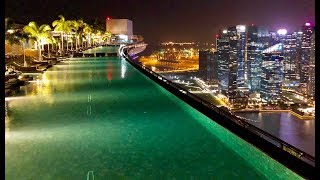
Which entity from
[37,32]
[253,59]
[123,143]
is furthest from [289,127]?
[253,59]

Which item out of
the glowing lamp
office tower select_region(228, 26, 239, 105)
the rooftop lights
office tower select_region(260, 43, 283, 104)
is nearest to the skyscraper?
the rooftop lights

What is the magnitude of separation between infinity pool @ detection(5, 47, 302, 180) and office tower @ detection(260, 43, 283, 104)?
20.4m

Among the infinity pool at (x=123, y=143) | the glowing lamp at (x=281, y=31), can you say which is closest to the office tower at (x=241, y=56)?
the glowing lamp at (x=281, y=31)

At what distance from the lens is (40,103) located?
1173 cm

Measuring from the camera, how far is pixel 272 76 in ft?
121

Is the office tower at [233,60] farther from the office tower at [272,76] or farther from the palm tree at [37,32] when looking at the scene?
the palm tree at [37,32]

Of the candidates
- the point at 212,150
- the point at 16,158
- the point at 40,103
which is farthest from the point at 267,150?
the point at 40,103

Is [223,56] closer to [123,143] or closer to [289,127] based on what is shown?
[289,127]

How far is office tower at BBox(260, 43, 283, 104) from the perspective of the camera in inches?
1247

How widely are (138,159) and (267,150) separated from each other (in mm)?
1871

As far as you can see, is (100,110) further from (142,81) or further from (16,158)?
(142,81)

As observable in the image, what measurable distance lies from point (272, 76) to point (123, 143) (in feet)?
103

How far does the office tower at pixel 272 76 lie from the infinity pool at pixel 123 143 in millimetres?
20367

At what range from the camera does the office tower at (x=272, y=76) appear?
104 feet
